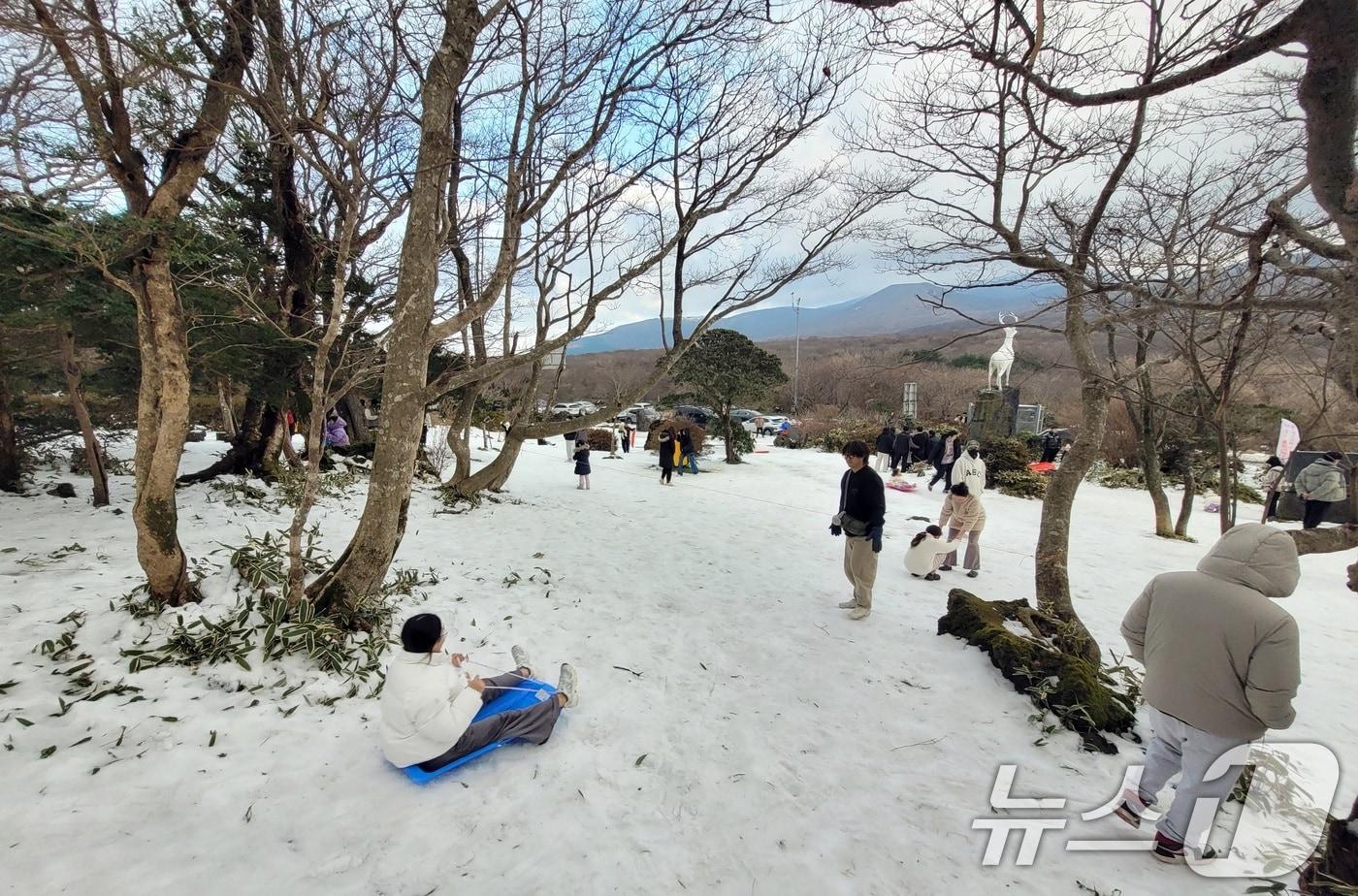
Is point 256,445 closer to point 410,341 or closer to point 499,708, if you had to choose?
point 410,341

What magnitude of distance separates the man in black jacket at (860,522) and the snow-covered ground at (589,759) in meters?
0.29

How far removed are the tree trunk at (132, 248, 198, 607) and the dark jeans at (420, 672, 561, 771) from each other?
2.58 metres

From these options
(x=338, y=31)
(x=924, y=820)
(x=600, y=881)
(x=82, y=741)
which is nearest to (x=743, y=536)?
(x=924, y=820)

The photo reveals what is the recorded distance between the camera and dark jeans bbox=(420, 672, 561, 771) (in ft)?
8.71

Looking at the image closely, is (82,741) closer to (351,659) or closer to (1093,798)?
(351,659)

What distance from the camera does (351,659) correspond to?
3.55 metres

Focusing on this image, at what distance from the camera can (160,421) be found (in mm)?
3539

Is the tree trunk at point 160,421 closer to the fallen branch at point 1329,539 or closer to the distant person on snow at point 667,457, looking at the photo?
the fallen branch at point 1329,539

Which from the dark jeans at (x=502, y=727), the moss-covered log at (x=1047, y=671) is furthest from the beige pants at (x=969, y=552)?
the dark jeans at (x=502, y=727)

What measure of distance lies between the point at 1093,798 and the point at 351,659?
460cm

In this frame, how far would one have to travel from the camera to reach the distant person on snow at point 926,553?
628cm

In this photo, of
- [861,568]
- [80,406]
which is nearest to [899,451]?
[861,568]

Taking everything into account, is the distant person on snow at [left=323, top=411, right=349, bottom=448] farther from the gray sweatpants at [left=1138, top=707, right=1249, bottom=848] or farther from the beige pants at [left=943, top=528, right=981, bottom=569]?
the gray sweatpants at [left=1138, top=707, right=1249, bottom=848]

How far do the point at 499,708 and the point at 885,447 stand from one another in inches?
593
